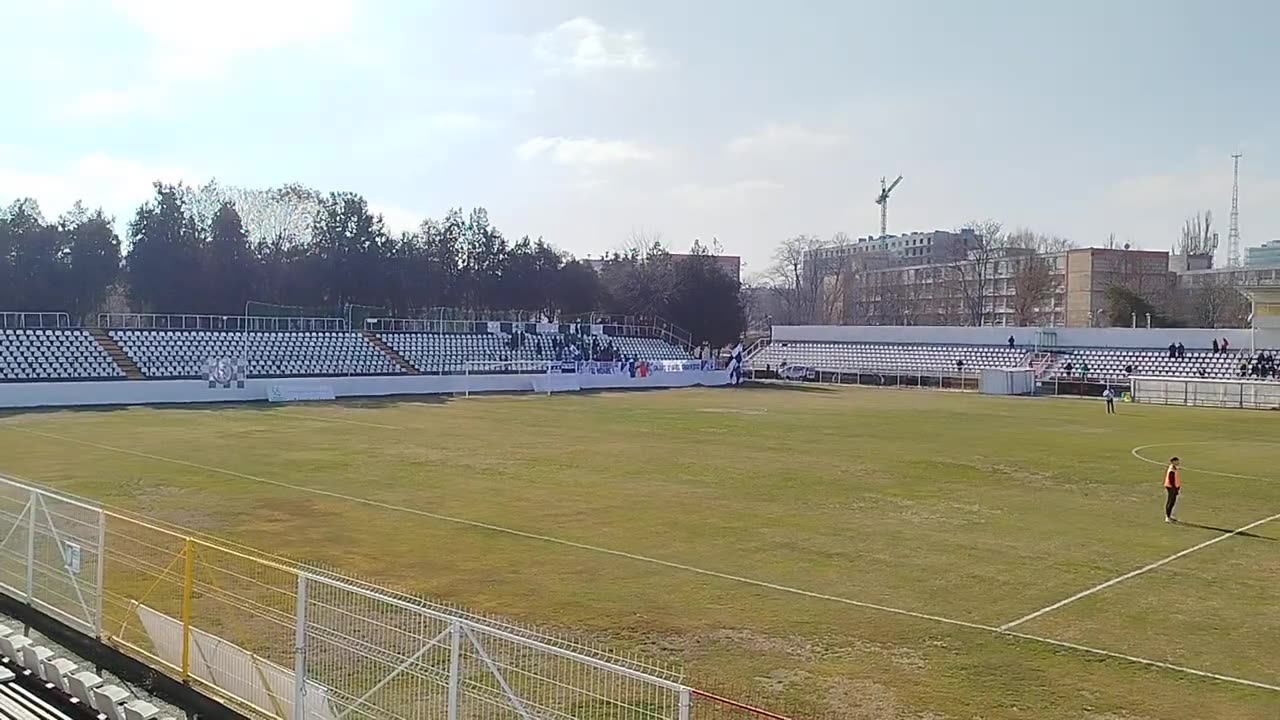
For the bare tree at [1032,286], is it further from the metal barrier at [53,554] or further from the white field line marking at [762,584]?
the metal barrier at [53,554]

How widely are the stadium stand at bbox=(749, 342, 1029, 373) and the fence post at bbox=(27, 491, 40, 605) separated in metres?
71.8

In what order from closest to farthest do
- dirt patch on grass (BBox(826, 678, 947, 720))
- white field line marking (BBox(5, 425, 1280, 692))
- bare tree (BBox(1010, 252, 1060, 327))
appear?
dirt patch on grass (BBox(826, 678, 947, 720)), white field line marking (BBox(5, 425, 1280, 692)), bare tree (BBox(1010, 252, 1060, 327))

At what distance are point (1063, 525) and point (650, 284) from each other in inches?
2991

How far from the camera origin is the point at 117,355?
53969mm

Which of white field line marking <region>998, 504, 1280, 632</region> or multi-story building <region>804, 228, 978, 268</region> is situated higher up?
multi-story building <region>804, 228, 978, 268</region>

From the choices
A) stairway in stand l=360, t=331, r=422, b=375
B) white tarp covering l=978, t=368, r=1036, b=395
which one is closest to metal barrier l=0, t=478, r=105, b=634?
stairway in stand l=360, t=331, r=422, b=375

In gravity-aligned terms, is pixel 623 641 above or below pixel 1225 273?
below

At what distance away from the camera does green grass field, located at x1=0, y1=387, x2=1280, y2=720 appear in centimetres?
1089

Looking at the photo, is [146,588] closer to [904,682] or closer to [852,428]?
[904,682]

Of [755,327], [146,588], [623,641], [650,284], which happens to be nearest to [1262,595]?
[623,641]

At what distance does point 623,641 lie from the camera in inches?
457

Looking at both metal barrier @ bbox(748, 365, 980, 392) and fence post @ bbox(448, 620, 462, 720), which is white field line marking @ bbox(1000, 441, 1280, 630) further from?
metal barrier @ bbox(748, 365, 980, 392)

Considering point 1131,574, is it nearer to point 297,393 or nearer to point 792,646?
point 792,646

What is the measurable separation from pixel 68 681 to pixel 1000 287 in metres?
130
